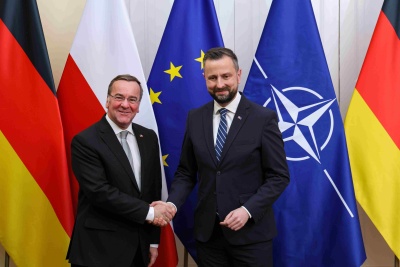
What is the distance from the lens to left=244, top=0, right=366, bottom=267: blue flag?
2.36 meters

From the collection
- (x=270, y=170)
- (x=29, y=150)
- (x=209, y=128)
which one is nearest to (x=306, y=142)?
(x=270, y=170)

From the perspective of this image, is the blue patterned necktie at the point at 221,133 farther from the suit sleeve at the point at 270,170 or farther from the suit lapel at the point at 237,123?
the suit sleeve at the point at 270,170

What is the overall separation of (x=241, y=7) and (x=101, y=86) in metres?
1.05

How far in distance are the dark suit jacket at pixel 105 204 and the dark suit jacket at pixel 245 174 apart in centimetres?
28

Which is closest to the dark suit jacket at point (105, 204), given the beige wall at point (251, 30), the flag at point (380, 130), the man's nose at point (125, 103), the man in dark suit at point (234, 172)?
the man's nose at point (125, 103)

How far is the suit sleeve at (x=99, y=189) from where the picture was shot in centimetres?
183

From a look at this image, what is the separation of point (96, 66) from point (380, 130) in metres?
1.57

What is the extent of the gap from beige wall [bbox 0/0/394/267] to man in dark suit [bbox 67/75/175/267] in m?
0.93

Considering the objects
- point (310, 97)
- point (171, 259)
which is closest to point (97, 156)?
point (171, 259)

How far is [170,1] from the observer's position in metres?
2.86

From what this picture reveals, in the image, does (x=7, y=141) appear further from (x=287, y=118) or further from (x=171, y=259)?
(x=287, y=118)

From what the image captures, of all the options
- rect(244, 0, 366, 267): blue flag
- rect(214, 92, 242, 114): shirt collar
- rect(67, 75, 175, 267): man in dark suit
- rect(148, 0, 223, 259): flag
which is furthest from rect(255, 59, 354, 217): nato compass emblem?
rect(67, 75, 175, 267): man in dark suit

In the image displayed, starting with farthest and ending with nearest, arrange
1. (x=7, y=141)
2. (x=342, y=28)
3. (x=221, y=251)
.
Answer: (x=342, y=28) → (x=7, y=141) → (x=221, y=251)

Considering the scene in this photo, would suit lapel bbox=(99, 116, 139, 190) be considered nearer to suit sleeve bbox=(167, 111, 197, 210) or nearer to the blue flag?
suit sleeve bbox=(167, 111, 197, 210)
